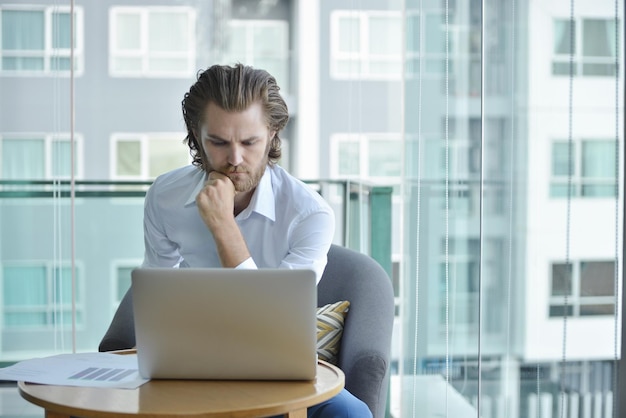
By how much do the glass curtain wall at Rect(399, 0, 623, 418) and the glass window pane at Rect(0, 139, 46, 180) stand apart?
1532mm

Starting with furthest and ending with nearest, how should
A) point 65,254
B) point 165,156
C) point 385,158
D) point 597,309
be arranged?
point 165,156 → point 65,254 → point 385,158 → point 597,309

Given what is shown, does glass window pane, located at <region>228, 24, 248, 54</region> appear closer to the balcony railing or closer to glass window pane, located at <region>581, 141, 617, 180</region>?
the balcony railing

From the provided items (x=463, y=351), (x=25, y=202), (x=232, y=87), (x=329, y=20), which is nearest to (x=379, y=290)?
(x=463, y=351)

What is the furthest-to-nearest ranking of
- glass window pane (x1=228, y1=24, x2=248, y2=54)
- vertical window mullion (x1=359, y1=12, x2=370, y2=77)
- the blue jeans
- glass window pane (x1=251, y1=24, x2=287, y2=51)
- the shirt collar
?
glass window pane (x1=251, y1=24, x2=287, y2=51) < glass window pane (x1=228, y1=24, x2=248, y2=54) < vertical window mullion (x1=359, y1=12, x2=370, y2=77) < the shirt collar < the blue jeans

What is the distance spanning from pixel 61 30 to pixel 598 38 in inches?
99.8

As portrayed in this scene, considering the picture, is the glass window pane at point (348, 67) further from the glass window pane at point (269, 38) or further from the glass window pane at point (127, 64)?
the glass window pane at point (269, 38)

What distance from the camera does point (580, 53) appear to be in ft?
5.33

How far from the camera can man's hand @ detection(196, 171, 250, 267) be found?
6.40ft

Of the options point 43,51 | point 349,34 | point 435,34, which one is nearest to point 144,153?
point 43,51

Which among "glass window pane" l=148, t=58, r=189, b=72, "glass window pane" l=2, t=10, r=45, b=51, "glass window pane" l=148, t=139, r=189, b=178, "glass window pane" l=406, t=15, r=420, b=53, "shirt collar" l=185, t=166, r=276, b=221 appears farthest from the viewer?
"glass window pane" l=148, t=58, r=189, b=72

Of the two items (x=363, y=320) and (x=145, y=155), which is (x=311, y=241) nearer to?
(x=363, y=320)

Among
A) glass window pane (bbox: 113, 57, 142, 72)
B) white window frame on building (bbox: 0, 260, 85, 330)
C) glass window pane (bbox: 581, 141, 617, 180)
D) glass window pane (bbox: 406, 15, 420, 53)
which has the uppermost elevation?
glass window pane (bbox: 113, 57, 142, 72)

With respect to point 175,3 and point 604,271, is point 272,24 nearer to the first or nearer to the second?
point 175,3

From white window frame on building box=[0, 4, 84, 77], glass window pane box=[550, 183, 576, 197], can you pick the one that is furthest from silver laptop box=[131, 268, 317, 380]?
white window frame on building box=[0, 4, 84, 77]
